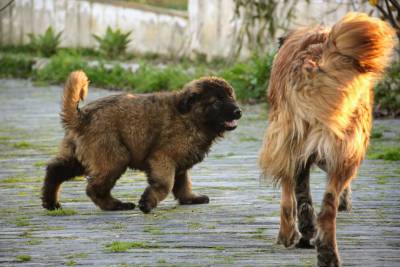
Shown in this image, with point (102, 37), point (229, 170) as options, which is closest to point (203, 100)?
point (229, 170)

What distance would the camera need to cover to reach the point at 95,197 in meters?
7.51

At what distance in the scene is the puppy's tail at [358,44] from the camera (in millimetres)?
5457

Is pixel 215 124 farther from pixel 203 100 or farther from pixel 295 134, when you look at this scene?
pixel 295 134

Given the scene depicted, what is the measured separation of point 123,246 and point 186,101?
2.01 metres

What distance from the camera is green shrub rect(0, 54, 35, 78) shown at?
1791cm

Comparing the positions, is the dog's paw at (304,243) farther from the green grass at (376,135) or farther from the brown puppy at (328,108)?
the green grass at (376,135)

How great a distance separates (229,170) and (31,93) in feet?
23.1

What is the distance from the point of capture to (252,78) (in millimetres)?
13992

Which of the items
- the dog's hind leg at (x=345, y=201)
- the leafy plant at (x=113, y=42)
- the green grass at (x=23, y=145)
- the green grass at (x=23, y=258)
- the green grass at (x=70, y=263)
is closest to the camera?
the green grass at (x=70, y=263)

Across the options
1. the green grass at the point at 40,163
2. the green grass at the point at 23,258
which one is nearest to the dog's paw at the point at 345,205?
the green grass at the point at 23,258

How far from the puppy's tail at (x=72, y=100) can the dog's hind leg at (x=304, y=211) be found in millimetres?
2132

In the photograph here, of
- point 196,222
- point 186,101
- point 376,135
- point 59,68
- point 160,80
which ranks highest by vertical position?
point 186,101

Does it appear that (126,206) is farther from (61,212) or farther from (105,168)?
(61,212)

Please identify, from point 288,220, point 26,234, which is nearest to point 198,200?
point 26,234
